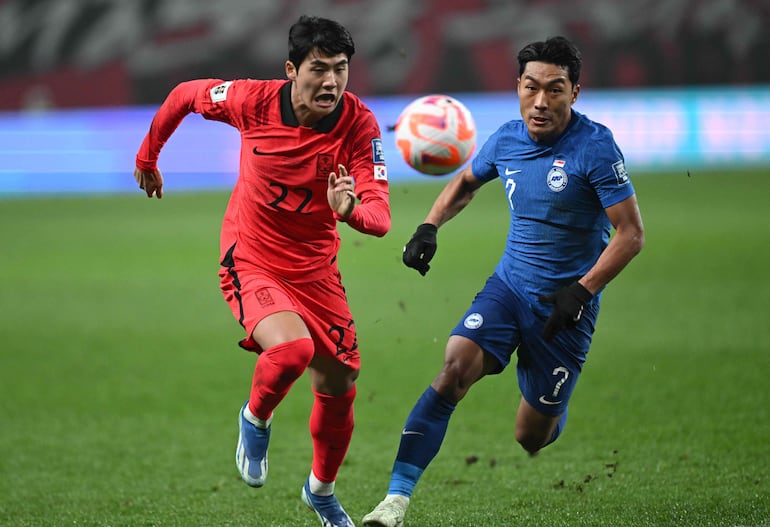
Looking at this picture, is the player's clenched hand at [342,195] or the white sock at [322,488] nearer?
the player's clenched hand at [342,195]

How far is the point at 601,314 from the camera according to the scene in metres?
9.99

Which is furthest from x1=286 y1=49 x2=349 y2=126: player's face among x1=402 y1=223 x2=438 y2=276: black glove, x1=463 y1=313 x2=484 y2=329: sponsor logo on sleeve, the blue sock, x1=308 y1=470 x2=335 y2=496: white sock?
x1=308 y1=470 x2=335 y2=496: white sock

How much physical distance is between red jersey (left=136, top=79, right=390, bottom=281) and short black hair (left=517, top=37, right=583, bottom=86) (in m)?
0.73

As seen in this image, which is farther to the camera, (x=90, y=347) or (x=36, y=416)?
(x=90, y=347)

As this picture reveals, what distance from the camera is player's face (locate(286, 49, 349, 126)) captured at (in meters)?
4.48

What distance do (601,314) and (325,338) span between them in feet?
18.8

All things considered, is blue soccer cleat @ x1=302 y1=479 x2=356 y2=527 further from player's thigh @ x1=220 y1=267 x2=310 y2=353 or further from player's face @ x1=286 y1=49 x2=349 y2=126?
player's face @ x1=286 y1=49 x2=349 y2=126

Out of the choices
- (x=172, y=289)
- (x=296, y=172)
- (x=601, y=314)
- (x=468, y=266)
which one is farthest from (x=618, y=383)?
(x=172, y=289)

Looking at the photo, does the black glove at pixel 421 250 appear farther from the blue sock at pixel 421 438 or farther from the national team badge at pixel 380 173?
the blue sock at pixel 421 438

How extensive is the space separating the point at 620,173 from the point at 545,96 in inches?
18.1

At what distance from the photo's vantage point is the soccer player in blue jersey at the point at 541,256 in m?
4.51

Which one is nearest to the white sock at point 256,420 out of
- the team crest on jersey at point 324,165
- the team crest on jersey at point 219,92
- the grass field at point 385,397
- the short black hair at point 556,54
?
the grass field at point 385,397

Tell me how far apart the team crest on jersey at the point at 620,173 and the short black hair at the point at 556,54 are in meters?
0.42

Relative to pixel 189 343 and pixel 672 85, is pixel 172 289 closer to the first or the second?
pixel 189 343
